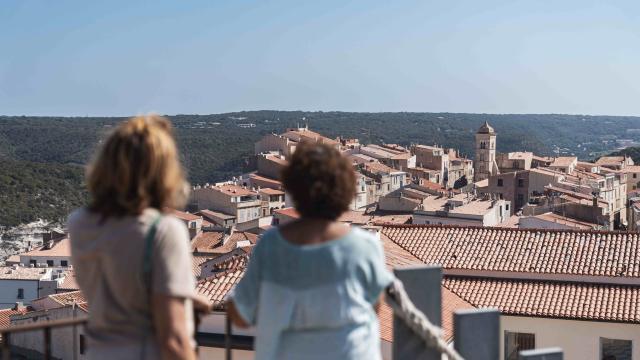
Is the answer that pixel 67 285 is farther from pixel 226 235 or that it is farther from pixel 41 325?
pixel 41 325

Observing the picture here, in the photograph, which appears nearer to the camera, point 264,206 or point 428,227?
point 428,227

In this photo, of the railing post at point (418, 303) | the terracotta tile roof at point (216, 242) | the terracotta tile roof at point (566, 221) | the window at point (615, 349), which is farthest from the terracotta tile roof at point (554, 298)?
the terracotta tile roof at point (216, 242)

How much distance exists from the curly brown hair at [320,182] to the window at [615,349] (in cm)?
1637

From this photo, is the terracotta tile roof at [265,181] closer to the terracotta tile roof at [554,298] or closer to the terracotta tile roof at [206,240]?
the terracotta tile roof at [206,240]

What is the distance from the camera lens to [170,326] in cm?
253

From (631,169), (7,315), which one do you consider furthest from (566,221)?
(631,169)

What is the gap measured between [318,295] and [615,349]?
1689 cm

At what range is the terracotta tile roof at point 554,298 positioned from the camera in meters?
17.8

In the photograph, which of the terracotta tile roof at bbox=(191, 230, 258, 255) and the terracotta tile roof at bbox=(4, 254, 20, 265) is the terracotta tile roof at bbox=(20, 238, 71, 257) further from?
the terracotta tile roof at bbox=(191, 230, 258, 255)

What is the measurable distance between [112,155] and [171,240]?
0.33 metres

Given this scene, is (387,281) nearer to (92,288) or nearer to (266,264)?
(266,264)

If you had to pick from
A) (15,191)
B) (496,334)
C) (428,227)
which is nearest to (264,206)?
(15,191)

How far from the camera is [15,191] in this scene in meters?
78.5

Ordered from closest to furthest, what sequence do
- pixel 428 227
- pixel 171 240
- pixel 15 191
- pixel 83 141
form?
pixel 171 240
pixel 428 227
pixel 15 191
pixel 83 141
